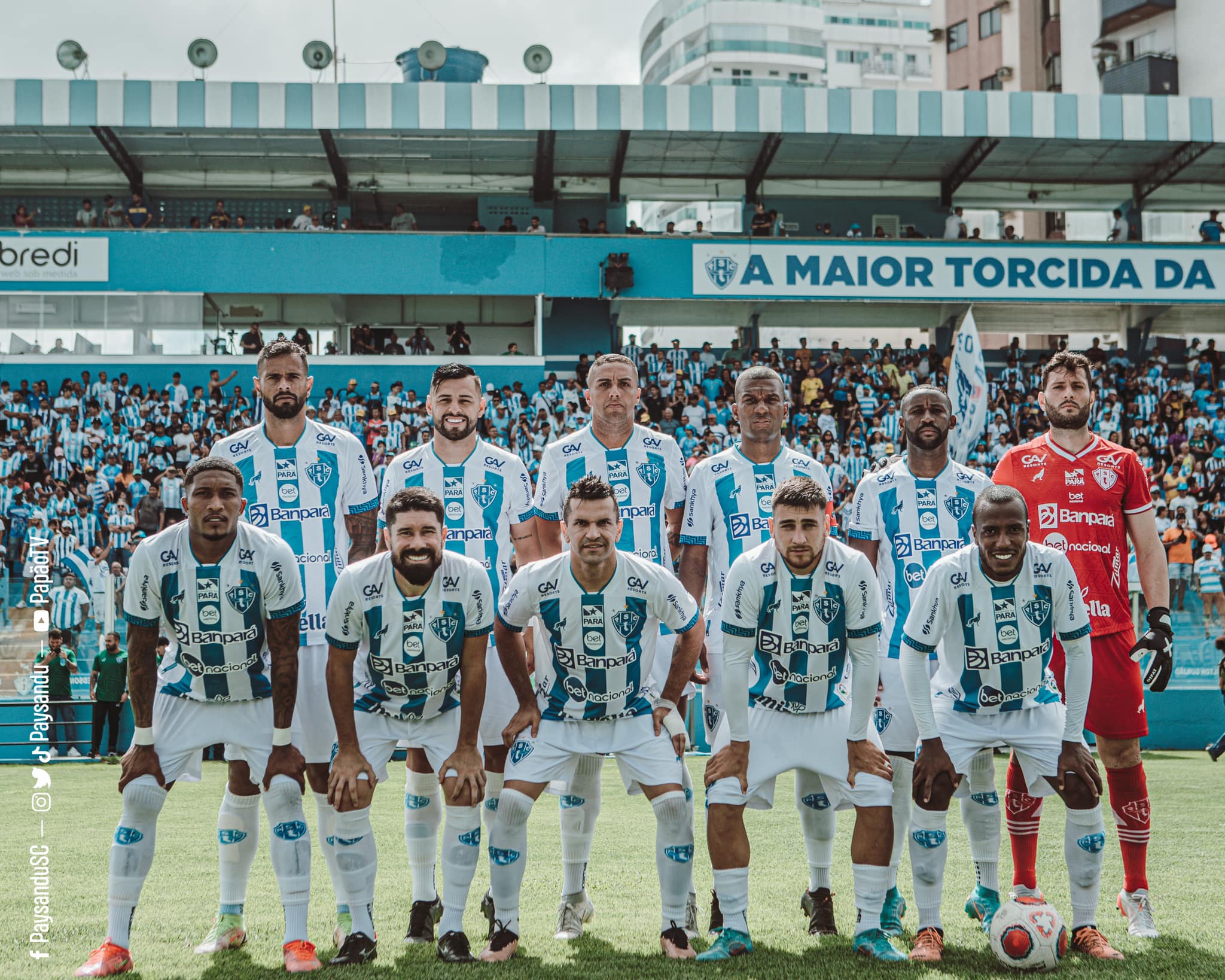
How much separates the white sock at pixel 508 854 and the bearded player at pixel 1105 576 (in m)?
2.35

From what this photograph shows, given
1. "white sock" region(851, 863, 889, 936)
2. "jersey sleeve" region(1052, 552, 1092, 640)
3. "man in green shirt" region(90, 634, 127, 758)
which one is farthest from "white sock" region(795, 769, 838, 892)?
"man in green shirt" region(90, 634, 127, 758)

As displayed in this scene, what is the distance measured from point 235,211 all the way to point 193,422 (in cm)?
919

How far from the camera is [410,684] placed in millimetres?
5320

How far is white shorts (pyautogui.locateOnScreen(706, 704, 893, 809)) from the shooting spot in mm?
5148

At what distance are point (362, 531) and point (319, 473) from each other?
38 cm

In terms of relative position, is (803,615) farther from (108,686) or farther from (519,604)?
(108,686)

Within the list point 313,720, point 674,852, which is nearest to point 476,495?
point 313,720

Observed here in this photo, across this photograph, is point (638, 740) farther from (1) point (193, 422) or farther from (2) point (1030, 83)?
(2) point (1030, 83)

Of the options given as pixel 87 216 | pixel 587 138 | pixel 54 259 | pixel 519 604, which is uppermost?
pixel 587 138

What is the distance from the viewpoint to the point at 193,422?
2442 centimetres

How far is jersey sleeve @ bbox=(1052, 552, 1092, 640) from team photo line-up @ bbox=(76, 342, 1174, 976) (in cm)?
2

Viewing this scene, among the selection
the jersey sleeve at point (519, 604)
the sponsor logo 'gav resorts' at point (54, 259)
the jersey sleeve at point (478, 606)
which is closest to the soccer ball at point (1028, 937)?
the jersey sleeve at point (519, 604)

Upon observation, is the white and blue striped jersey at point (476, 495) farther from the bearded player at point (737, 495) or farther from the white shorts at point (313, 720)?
the white shorts at point (313, 720)

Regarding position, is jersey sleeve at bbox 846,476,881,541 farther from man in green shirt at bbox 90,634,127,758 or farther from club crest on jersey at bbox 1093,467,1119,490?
man in green shirt at bbox 90,634,127,758
